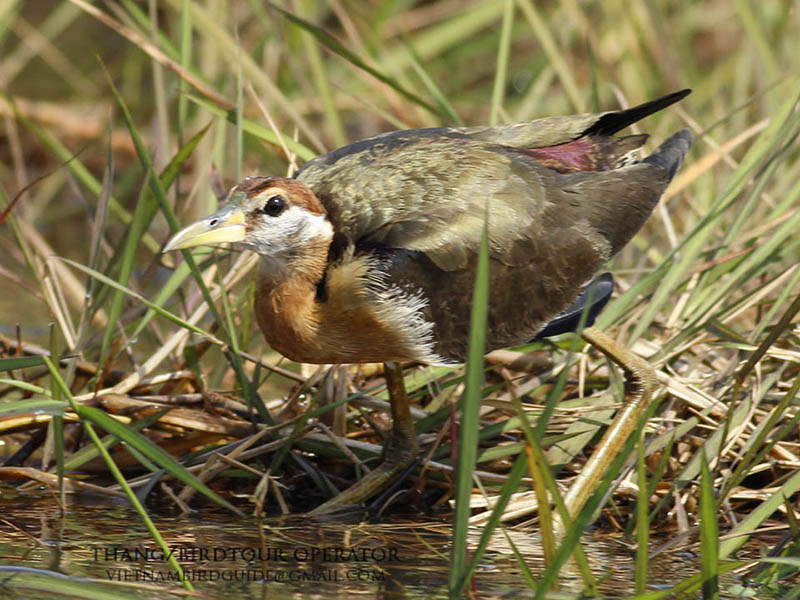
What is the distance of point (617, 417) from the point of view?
11.5 feet

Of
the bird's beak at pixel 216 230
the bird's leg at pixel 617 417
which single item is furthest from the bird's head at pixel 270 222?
the bird's leg at pixel 617 417

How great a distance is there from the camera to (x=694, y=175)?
4531mm

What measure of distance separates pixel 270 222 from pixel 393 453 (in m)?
0.78

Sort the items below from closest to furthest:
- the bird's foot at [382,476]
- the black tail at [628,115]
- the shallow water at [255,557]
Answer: the shallow water at [255,557], the bird's foot at [382,476], the black tail at [628,115]

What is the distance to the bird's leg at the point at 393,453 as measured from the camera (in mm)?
3408

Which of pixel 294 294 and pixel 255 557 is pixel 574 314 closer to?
pixel 294 294

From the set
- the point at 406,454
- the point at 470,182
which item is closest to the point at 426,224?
the point at 470,182

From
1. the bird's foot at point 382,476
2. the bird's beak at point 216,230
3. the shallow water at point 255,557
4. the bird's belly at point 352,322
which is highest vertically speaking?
the bird's beak at point 216,230

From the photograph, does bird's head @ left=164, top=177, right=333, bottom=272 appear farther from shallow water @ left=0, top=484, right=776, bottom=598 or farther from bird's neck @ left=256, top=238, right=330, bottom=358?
shallow water @ left=0, top=484, right=776, bottom=598

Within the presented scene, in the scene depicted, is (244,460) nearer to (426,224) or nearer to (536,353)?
(426,224)

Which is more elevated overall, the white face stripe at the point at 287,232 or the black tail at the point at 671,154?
the black tail at the point at 671,154

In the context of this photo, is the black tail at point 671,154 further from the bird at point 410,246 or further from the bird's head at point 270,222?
the bird's head at point 270,222

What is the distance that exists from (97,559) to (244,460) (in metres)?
0.69


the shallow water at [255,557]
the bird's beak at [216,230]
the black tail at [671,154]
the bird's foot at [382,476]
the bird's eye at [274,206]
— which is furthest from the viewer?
the black tail at [671,154]
